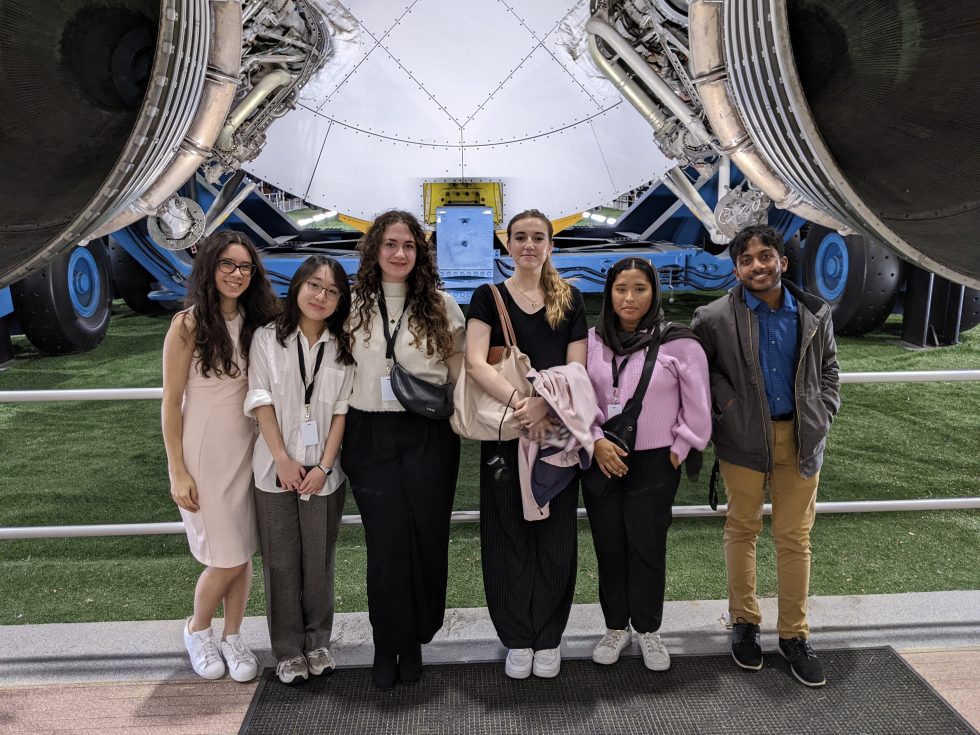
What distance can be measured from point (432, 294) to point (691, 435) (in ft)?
2.86

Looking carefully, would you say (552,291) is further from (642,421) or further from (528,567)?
(528,567)

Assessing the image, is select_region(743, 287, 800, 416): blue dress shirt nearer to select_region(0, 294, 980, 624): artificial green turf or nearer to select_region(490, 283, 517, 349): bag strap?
select_region(490, 283, 517, 349): bag strap

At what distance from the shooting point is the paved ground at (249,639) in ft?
7.13

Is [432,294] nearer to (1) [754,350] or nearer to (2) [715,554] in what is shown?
(1) [754,350]

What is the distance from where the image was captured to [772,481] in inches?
90.5

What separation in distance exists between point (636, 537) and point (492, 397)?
0.63 meters

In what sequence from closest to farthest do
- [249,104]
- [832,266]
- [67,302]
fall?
1. [249,104]
2. [67,302]
3. [832,266]

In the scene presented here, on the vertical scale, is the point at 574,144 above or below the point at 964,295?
above

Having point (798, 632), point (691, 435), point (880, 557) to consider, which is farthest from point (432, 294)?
point (880, 557)

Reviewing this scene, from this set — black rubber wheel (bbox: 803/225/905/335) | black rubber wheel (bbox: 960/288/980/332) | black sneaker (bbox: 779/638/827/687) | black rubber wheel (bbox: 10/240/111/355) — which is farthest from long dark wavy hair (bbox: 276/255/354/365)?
black rubber wheel (bbox: 960/288/980/332)

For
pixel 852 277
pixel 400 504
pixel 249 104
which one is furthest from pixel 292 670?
pixel 852 277

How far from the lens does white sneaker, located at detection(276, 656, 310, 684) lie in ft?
7.41

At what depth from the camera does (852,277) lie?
258 inches

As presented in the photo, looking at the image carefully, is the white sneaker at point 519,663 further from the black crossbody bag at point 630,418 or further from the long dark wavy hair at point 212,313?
the long dark wavy hair at point 212,313
